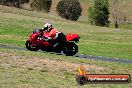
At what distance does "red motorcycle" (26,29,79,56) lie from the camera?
995 inches

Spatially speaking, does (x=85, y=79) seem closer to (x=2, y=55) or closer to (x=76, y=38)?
(x=2, y=55)

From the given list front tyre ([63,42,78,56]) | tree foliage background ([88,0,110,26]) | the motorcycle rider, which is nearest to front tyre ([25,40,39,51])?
the motorcycle rider

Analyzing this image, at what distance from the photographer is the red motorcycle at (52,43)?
2528 cm

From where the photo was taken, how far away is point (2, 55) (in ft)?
63.5

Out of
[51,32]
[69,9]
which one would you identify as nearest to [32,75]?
[51,32]

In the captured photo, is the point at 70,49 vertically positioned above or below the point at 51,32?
below

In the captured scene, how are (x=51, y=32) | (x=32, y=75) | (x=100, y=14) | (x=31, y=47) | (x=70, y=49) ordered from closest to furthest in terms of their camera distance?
(x=32, y=75)
(x=51, y=32)
(x=70, y=49)
(x=31, y=47)
(x=100, y=14)

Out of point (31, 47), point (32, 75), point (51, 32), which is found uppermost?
point (32, 75)

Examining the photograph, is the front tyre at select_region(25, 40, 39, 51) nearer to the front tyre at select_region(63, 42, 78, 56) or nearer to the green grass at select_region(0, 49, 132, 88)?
the front tyre at select_region(63, 42, 78, 56)

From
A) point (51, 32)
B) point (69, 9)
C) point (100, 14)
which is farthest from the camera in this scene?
point (69, 9)

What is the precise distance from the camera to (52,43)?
25531mm

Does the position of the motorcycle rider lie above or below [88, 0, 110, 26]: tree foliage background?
above

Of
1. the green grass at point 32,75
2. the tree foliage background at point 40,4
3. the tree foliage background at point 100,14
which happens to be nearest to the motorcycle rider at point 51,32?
the green grass at point 32,75

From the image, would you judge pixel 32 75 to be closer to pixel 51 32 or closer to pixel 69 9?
pixel 51 32
